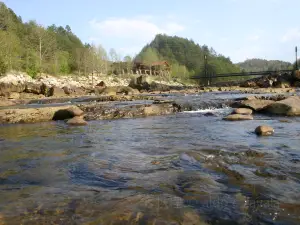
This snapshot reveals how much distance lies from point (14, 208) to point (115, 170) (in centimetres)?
179

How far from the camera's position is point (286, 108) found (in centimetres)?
1160

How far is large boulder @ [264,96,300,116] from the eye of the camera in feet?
37.2

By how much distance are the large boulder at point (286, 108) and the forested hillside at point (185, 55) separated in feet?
314

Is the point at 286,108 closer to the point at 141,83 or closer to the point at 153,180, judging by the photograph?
the point at 153,180

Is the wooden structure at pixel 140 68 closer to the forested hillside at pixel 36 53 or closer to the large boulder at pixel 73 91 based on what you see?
the forested hillside at pixel 36 53

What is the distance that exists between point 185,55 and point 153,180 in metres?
148

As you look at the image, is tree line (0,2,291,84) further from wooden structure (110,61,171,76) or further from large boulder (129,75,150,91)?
large boulder (129,75,150,91)

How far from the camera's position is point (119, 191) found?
3.73 m

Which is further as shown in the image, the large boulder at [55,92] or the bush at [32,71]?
the bush at [32,71]

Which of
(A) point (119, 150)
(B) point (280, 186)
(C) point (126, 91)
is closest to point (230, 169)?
(B) point (280, 186)

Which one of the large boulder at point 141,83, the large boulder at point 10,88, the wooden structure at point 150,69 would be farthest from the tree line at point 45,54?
the large boulder at point 141,83

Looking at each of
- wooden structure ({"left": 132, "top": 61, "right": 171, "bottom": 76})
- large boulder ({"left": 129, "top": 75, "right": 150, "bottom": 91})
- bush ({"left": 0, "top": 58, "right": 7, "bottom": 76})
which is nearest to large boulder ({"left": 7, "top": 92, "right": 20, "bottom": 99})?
bush ({"left": 0, "top": 58, "right": 7, "bottom": 76})

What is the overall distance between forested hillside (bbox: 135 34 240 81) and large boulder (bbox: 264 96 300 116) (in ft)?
314

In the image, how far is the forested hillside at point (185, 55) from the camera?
118275 mm
